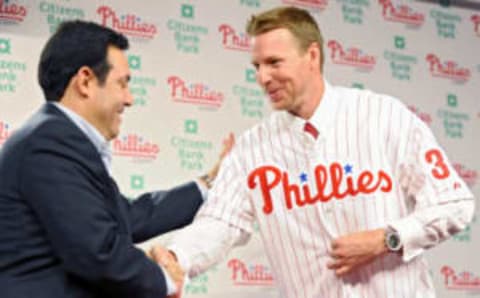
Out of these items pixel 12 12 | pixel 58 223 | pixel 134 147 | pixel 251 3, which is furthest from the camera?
pixel 251 3

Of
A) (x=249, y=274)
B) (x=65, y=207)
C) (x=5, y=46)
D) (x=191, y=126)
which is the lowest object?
(x=249, y=274)

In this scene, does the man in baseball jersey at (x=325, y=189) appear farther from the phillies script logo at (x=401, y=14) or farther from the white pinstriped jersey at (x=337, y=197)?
the phillies script logo at (x=401, y=14)

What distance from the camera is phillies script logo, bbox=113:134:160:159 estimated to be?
354cm

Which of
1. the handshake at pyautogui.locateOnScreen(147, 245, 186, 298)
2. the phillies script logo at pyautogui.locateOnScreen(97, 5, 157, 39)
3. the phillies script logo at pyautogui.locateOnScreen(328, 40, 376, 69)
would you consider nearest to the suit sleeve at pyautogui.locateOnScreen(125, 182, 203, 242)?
the handshake at pyautogui.locateOnScreen(147, 245, 186, 298)

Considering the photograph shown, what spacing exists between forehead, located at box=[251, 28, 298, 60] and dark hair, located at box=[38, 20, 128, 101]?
52cm

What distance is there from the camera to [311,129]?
2.36 meters

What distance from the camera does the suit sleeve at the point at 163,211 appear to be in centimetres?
258

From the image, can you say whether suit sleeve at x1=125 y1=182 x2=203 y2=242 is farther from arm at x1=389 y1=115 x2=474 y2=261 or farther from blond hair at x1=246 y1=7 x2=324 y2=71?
arm at x1=389 y1=115 x2=474 y2=261

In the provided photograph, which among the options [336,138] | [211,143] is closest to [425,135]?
[336,138]

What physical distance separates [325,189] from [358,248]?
223mm

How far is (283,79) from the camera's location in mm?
2408

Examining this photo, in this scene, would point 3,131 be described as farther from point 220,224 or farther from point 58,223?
point 58,223

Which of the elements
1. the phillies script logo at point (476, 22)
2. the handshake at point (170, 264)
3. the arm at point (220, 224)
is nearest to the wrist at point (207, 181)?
the arm at point (220, 224)

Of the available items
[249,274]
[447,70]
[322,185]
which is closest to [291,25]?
[322,185]
